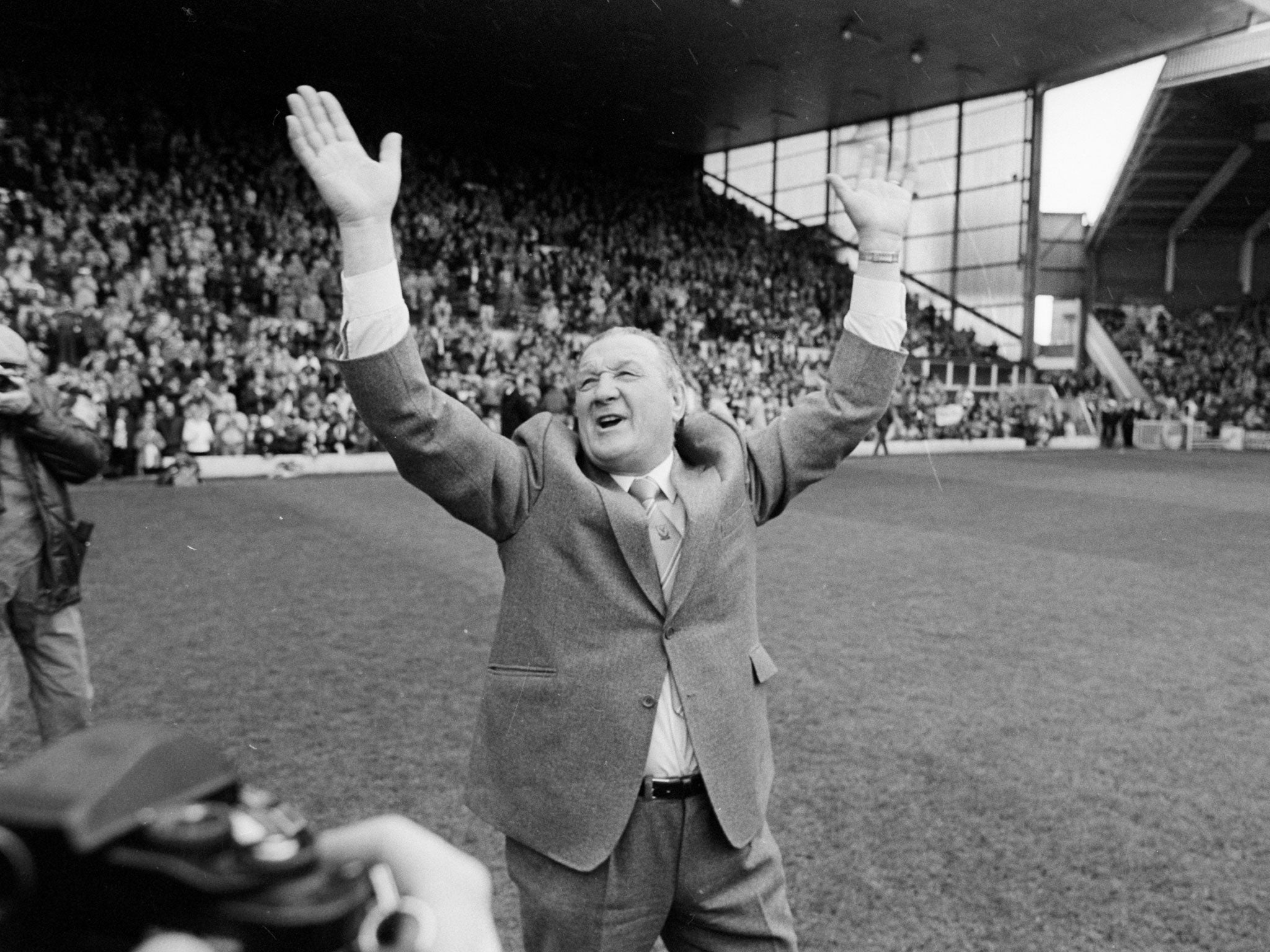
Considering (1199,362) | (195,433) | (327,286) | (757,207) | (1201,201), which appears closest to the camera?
(195,433)

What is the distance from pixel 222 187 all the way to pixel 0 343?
23852 millimetres

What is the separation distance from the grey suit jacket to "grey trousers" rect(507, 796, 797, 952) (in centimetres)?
6

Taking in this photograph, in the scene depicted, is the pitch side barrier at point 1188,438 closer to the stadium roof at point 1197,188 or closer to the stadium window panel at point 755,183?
the stadium roof at point 1197,188

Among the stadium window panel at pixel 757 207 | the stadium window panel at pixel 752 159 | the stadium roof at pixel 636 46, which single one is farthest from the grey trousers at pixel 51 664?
the stadium window panel at pixel 752 159

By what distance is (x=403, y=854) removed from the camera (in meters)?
0.76

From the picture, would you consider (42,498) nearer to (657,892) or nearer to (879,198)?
(657,892)

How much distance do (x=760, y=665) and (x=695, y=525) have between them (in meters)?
0.31

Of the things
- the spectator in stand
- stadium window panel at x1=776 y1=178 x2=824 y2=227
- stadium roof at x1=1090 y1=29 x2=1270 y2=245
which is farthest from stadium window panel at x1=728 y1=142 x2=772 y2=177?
the spectator in stand

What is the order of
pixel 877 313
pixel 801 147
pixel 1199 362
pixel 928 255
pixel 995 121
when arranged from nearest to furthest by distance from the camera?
pixel 877 313 → pixel 995 121 → pixel 928 255 → pixel 1199 362 → pixel 801 147

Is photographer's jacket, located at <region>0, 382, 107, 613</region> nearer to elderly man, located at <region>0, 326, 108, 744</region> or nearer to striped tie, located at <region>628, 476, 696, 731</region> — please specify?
elderly man, located at <region>0, 326, 108, 744</region>

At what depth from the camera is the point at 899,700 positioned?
5461mm

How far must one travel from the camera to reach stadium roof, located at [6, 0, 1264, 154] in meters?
26.2

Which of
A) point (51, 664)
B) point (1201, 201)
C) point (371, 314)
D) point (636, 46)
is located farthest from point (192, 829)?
point (1201, 201)

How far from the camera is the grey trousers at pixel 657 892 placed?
6.64 ft
